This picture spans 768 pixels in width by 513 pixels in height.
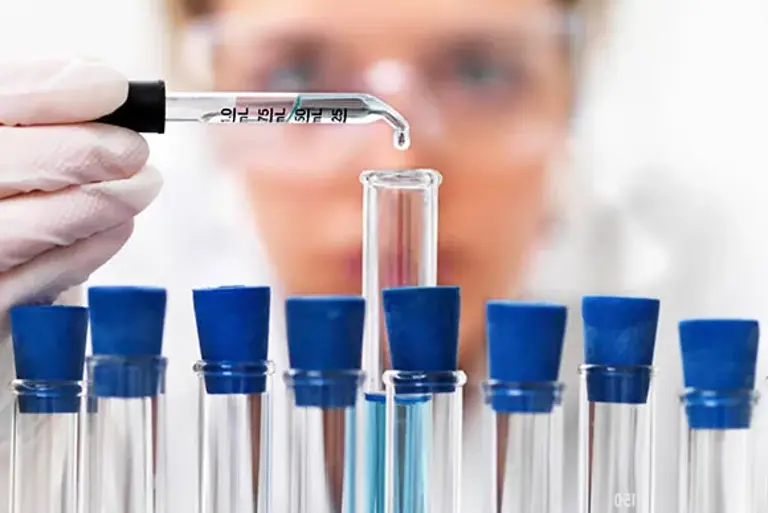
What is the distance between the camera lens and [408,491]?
0.61m

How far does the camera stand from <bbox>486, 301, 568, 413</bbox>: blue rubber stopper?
0.57 m

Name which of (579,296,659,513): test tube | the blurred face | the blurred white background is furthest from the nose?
(579,296,659,513): test tube

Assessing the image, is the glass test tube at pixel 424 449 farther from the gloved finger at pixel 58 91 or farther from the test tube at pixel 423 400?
the gloved finger at pixel 58 91

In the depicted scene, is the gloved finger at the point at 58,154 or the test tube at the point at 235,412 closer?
the test tube at the point at 235,412

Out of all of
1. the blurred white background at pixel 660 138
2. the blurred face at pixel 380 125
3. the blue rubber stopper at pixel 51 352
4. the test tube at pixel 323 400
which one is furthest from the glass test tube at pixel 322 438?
the blurred white background at pixel 660 138

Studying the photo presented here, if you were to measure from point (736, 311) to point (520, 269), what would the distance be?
0.87ft

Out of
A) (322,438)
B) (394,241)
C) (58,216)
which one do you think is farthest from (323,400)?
(58,216)

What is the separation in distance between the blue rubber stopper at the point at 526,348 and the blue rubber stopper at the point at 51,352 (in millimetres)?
211

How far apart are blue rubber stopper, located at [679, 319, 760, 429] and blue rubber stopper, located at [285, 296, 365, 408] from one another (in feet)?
0.55

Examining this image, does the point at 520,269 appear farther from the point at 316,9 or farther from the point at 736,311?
the point at 316,9

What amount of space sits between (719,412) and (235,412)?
0.80ft

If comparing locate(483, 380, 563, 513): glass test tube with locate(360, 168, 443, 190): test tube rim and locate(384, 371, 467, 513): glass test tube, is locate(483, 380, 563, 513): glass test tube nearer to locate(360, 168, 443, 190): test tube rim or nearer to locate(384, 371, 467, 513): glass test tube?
locate(384, 371, 467, 513): glass test tube

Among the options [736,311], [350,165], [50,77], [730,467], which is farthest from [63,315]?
[736,311]

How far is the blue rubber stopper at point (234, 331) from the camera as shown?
0.60m
